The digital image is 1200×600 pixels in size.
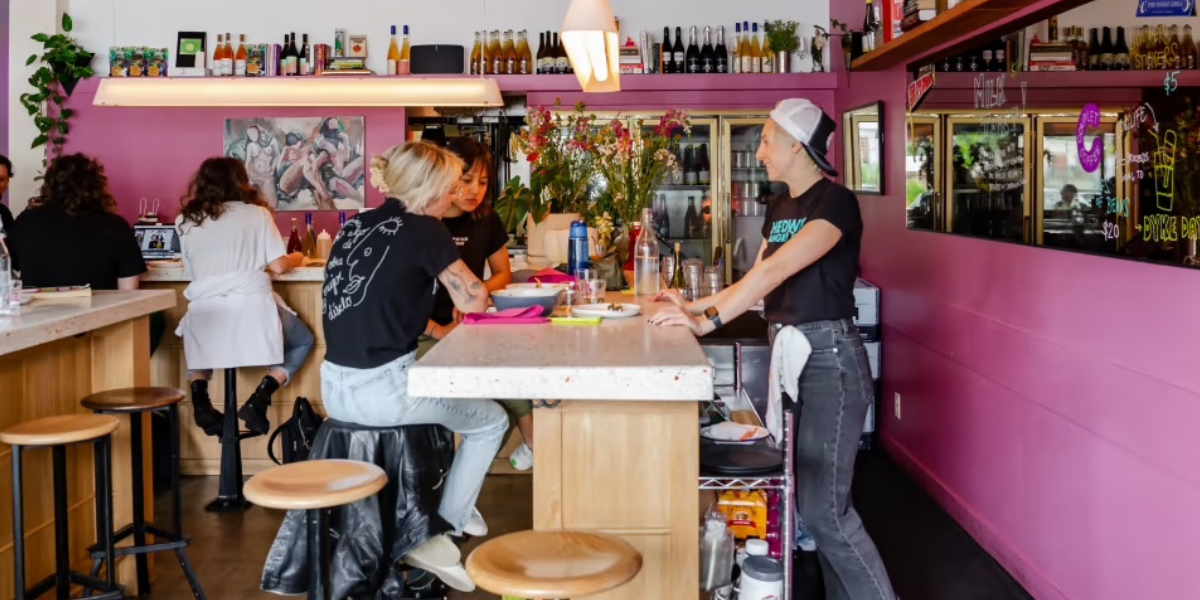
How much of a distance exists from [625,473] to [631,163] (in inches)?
82.0

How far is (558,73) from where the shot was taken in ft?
24.7

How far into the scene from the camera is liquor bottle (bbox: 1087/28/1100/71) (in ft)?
10.8

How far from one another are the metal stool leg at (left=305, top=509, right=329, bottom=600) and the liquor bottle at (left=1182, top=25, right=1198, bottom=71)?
→ 94.3 inches

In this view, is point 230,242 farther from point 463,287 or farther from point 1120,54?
point 1120,54

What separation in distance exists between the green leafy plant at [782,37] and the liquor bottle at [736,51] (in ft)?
0.64

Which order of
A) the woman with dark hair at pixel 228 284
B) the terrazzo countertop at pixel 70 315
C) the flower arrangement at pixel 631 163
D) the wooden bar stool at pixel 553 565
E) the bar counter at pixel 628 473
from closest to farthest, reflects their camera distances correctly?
the wooden bar stool at pixel 553 565, the bar counter at pixel 628 473, the terrazzo countertop at pixel 70 315, the flower arrangement at pixel 631 163, the woman with dark hair at pixel 228 284

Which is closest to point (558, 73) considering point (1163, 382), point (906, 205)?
point (906, 205)

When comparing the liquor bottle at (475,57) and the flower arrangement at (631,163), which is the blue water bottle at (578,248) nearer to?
the flower arrangement at (631,163)

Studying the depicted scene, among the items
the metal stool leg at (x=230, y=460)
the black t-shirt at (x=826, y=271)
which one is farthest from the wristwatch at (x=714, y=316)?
the metal stool leg at (x=230, y=460)

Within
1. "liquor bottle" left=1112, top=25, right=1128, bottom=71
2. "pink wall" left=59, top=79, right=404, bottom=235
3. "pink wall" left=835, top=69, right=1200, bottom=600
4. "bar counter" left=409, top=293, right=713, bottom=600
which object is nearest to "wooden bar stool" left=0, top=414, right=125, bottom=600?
"bar counter" left=409, top=293, right=713, bottom=600

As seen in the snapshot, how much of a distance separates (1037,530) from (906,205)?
7.39 feet

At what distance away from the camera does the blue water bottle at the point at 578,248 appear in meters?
4.15

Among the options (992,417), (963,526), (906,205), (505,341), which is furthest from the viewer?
(906,205)

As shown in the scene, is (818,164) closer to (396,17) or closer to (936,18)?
(936,18)
